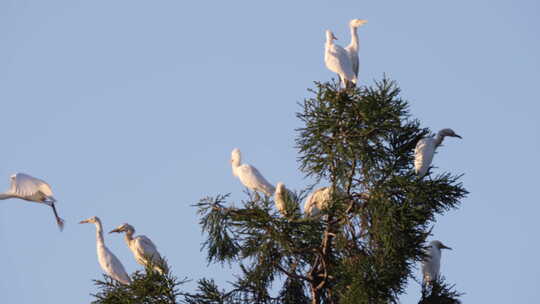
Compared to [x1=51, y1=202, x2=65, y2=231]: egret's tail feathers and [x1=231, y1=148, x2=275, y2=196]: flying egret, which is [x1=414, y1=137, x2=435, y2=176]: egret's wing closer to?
[x1=231, y1=148, x2=275, y2=196]: flying egret

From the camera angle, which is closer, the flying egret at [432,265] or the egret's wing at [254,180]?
the flying egret at [432,265]

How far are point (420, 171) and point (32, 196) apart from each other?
640 cm

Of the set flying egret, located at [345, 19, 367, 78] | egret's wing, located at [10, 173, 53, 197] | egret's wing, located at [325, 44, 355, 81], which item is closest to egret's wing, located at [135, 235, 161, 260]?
egret's wing, located at [10, 173, 53, 197]

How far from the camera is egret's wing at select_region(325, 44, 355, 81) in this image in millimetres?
14594

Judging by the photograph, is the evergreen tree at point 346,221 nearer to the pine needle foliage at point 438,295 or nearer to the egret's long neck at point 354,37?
the pine needle foliage at point 438,295

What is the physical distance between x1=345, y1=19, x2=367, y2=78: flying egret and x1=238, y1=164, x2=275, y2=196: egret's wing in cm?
323

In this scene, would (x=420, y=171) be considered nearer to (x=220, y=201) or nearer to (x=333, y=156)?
(x=333, y=156)

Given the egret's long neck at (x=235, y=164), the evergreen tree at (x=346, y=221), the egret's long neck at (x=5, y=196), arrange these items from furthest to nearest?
the egret's long neck at (x=235, y=164), the egret's long neck at (x=5, y=196), the evergreen tree at (x=346, y=221)

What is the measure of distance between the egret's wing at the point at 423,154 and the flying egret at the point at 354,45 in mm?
5140

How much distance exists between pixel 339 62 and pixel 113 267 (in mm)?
4532

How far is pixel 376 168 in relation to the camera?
1080 cm

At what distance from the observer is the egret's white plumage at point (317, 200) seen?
35.2ft

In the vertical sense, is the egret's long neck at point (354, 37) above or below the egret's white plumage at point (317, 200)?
above

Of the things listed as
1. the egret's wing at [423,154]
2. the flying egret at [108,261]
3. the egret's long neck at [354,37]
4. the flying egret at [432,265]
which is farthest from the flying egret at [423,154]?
the egret's long neck at [354,37]
